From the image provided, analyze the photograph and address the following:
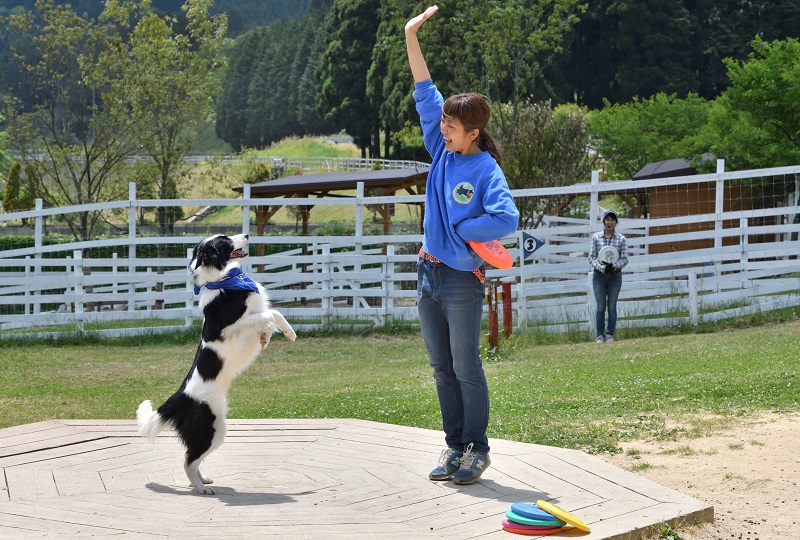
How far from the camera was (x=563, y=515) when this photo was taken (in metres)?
3.91

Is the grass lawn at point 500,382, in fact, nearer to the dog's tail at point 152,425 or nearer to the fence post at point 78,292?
the fence post at point 78,292

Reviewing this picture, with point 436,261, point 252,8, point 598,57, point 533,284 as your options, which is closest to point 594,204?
point 533,284

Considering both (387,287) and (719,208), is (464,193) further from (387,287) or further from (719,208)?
(719,208)

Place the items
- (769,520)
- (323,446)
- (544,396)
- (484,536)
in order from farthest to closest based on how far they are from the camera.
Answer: (544,396)
(323,446)
(769,520)
(484,536)

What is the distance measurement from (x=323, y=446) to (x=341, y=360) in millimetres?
6817

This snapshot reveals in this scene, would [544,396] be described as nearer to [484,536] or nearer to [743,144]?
[484,536]

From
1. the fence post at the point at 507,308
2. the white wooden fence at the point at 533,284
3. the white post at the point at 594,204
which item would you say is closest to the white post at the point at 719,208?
the white wooden fence at the point at 533,284

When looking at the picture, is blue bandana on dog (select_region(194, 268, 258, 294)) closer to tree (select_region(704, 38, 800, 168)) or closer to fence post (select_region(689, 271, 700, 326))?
fence post (select_region(689, 271, 700, 326))

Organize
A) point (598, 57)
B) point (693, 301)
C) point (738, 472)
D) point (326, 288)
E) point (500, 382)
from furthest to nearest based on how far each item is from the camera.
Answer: point (598, 57) → point (326, 288) → point (693, 301) → point (500, 382) → point (738, 472)

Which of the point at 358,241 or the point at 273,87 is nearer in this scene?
the point at 358,241

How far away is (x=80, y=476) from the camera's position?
16.3 ft

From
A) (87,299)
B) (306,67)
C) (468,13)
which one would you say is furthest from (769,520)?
(306,67)

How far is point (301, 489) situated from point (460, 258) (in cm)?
138

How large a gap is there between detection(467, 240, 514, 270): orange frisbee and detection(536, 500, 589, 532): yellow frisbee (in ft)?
3.52
